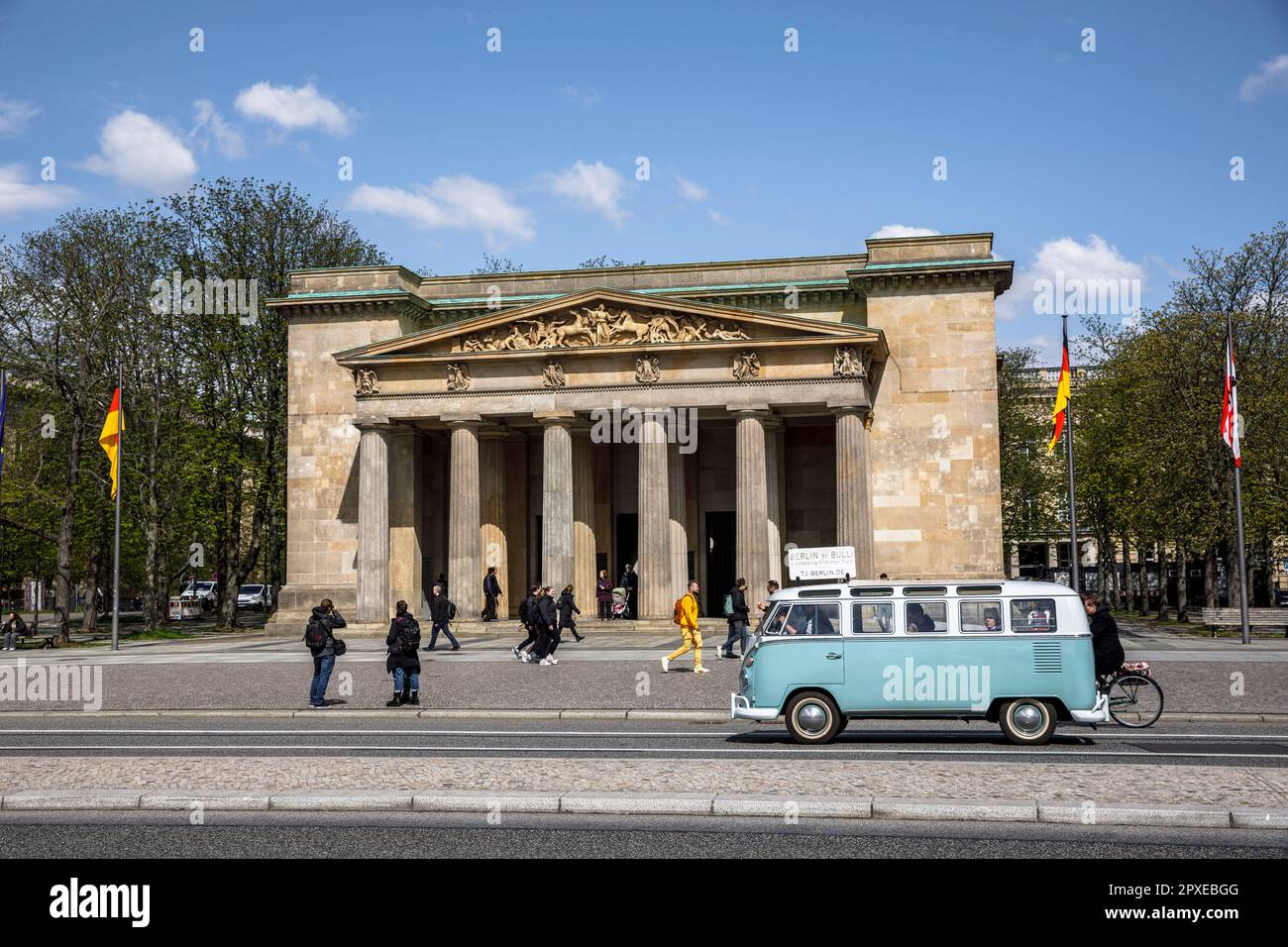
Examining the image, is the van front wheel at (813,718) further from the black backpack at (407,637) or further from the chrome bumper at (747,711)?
the black backpack at (407,637)

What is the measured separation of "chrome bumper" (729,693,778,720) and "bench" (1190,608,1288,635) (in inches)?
1177

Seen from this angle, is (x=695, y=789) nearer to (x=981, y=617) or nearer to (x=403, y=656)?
(x=981, y=617)

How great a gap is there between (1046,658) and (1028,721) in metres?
A: 0.89

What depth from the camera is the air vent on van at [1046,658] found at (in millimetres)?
17156

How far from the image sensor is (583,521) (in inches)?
2009

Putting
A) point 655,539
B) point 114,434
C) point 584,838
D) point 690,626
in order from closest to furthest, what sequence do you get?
point 584,838 → point 690,626 → point 114,434 → point 655,539

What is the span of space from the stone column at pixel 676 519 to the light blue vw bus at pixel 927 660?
96.1ft

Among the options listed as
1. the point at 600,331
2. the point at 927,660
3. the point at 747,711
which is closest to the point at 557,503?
the point at 600,331

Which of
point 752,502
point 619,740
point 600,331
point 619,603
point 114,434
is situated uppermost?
point 600,331

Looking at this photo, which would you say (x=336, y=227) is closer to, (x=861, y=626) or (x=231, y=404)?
(x=231, y=404)

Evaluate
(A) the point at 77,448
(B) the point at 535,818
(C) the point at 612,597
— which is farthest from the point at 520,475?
(B) the point at 535,818

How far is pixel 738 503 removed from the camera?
155ft

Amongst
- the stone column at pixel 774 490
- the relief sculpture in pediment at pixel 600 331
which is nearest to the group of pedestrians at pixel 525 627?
the stone column at pixel 774 490
